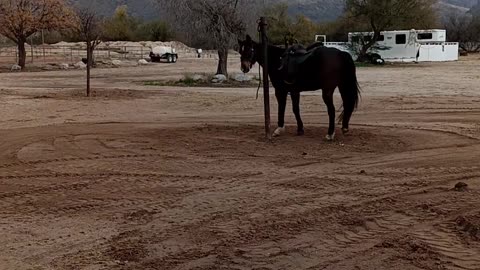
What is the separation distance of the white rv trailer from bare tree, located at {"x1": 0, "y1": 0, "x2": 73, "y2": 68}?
26034mm

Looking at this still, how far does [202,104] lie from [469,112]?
27.4ft

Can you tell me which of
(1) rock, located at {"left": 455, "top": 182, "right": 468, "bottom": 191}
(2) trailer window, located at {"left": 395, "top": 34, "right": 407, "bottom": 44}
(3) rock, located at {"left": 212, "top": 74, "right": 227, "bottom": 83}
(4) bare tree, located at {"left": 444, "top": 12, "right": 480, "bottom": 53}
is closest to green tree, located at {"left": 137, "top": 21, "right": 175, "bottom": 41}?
(2) trailer window, located at {"left": 395, "top": 34, "right": 407, "bottom": 44}

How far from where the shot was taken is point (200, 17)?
32781 mm

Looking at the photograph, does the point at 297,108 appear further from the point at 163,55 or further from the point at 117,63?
the point at 163,55

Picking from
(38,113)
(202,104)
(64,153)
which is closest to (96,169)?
(64,153)

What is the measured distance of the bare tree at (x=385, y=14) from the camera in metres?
61.2

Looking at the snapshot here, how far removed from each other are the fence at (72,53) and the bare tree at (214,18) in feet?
99.5

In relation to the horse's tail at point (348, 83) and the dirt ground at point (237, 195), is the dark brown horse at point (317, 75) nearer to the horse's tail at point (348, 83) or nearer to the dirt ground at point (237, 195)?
the horse's tail at point (348, 83)

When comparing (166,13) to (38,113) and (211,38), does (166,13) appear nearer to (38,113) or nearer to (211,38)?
(211,38)

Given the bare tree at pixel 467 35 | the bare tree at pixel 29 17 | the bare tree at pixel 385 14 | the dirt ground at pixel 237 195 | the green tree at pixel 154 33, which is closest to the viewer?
the dirt ground at pixel 237 195

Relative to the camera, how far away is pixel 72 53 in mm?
69438

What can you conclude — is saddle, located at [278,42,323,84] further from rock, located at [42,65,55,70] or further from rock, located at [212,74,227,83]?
rock, located at [42,65,55,70]

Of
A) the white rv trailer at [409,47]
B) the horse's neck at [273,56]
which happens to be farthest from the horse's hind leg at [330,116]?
the white rv trailer at [409,47]

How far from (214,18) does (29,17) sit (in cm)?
2217
